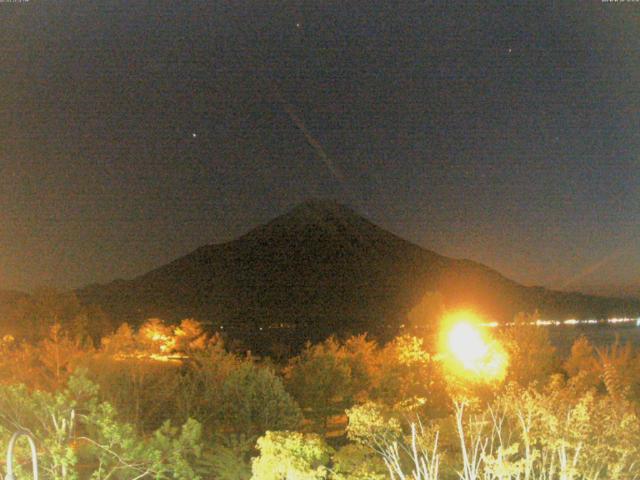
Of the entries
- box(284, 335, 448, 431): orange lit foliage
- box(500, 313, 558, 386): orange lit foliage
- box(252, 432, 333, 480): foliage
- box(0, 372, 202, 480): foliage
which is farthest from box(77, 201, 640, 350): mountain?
box(252, 432, 333, 480): foliage

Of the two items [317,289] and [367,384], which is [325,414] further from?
[317,289]

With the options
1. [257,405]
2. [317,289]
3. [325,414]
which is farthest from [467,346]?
[317,289]

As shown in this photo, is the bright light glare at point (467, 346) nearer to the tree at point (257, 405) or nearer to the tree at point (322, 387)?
the tree at point (322, 387)

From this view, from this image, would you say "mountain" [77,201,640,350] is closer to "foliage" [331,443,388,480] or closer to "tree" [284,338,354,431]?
"tree" [284,338,354,431]

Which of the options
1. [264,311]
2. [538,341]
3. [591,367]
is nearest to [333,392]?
[538,341]

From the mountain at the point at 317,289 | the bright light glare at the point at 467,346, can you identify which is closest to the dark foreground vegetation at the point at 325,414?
the bright light glare at the point at 467,346

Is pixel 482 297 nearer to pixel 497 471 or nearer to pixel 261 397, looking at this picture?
pixel 261 397
